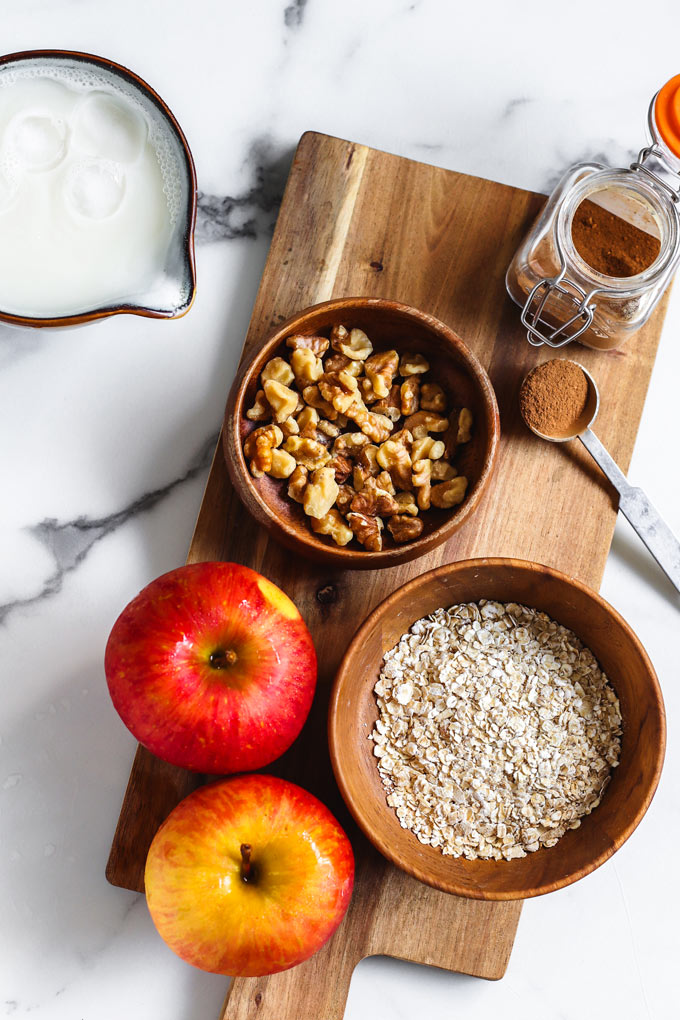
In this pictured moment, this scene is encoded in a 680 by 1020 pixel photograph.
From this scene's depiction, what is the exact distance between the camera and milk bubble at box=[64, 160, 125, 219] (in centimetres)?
88

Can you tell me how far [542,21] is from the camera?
1.04m

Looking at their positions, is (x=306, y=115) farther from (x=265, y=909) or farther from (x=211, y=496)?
(x=265, y=909)

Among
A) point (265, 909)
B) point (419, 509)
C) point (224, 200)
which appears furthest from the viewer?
point (224, 200)

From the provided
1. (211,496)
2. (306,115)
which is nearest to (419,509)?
(211,496)

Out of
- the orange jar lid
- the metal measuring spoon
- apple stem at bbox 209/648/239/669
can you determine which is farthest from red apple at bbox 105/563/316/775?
the orange jar lid

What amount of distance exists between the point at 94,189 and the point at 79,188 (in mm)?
15

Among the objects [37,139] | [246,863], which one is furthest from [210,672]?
[37,139]

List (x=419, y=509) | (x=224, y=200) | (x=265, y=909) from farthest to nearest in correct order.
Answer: (x=224, y=200) < (x=419, y=509) < (x=265, y=909)

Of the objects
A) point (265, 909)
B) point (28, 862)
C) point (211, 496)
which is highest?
point (211, 496)

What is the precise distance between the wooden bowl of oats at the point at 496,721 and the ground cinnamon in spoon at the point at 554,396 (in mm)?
178

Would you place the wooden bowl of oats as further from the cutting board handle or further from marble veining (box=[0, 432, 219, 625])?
marble veining (box=[0, 432, 219, 625])

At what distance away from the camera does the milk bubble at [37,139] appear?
2.88 ft

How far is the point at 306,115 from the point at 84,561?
1.89 feet

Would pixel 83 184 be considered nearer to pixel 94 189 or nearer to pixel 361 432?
pixel 94 189
